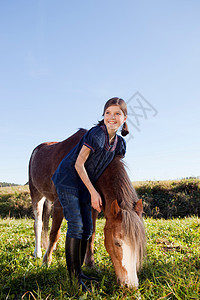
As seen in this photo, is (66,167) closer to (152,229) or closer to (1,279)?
(1,279)

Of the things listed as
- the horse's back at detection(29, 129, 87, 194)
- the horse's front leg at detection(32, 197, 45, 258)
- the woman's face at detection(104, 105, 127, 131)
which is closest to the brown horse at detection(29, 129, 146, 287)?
the woman's face at detection(104, 105, 127, 131)

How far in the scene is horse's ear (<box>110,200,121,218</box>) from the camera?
7.65 feet

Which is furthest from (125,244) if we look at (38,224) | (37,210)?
(37,210)

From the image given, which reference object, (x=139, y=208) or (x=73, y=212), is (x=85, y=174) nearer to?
(x=73, y=212)

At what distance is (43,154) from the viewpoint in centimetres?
475

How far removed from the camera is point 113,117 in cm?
268

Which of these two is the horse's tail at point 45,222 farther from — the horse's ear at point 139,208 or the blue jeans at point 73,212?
the horse's ear at point 139,208

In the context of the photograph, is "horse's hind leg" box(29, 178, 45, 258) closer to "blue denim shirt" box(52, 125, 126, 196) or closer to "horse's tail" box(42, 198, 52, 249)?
"horse's tail" box(42, 198, 52, 249)

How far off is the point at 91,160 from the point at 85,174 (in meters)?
0.25

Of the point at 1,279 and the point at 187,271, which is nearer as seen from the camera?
the point at 187,271

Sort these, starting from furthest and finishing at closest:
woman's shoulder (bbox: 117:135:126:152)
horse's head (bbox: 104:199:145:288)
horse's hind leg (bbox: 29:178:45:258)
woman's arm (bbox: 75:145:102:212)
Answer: horse's hind leg (bbox: 29:178:45:258), woman's shoulder (bbox: 117:135:126:152), woman's arm (bbox: 75:145:102:212), horse's head (bbox: 104:199:145:288)

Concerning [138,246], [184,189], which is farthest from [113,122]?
[184,189]

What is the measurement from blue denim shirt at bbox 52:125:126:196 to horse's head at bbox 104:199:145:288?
1.85 ft

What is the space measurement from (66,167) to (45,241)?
2633 millimetres
